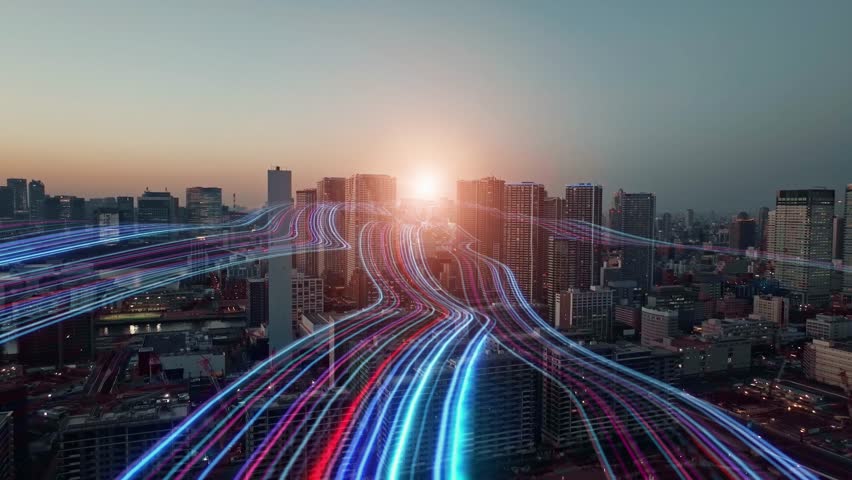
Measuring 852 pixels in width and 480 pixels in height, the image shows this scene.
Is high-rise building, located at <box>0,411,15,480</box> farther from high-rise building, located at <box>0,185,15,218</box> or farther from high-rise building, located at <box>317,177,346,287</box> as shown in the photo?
high-rise building, located at <box>0,185,15,218</box>

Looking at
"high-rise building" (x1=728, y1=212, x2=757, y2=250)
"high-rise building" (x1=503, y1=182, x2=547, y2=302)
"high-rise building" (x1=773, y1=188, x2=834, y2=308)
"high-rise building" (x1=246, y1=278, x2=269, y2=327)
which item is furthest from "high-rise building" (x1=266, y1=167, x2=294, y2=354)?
"high-rise building" (x1=728, y1=212, x2=757, y2=250)

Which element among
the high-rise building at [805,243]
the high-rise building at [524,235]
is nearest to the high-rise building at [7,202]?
the high-rise building at [524,235]

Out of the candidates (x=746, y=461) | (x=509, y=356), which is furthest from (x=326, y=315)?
(x=746, y=461)

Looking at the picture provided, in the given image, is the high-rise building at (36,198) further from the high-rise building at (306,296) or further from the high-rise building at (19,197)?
the high-rise building at (306,296)

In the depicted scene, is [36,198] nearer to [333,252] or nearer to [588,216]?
[333,252]

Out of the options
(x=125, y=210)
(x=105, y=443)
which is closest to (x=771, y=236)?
(x=105, y=443)

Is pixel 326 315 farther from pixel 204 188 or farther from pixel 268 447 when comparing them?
pixel 204 188
